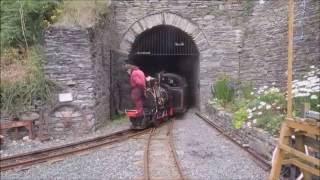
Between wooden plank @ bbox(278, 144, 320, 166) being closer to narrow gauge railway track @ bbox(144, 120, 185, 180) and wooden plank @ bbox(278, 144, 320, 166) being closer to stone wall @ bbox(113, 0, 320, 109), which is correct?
narrow gauge railway track @ bbox(144, 120, 185, 180)

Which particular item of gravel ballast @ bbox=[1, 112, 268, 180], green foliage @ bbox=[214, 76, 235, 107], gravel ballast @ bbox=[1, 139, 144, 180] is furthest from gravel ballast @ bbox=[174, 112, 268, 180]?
green foliage @ bbox=[214, 76, 235, 107]

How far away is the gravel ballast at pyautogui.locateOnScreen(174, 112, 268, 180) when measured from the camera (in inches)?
298

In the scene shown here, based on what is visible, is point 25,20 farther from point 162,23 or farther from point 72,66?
point 162,23

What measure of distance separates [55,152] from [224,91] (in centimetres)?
677

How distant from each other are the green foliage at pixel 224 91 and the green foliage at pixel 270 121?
4.83 metres

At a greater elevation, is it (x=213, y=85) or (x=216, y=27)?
(x=216, y=27)

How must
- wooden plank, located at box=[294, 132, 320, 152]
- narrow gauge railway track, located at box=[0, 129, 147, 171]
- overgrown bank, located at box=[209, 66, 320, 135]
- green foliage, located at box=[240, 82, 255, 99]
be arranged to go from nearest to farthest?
wooden plank, located at box=[294, 132, 320, 152]
overgrown bank, located at box=[209, 66, 320, 135]
narrow gauge railway track, located at box=[0, 129, 147, 171]
green foliage, located at box=[240, 82, 255, 99]

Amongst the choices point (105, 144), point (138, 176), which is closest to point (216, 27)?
point (105, 144)

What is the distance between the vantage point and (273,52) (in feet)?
47.3

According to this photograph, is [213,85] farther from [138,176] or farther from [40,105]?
[138,176]

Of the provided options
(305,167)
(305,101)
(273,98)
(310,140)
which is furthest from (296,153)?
(273,98)

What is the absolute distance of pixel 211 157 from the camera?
29.3ft

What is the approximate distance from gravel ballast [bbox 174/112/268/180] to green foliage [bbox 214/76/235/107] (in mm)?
1992

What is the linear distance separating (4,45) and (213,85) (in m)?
7.08
